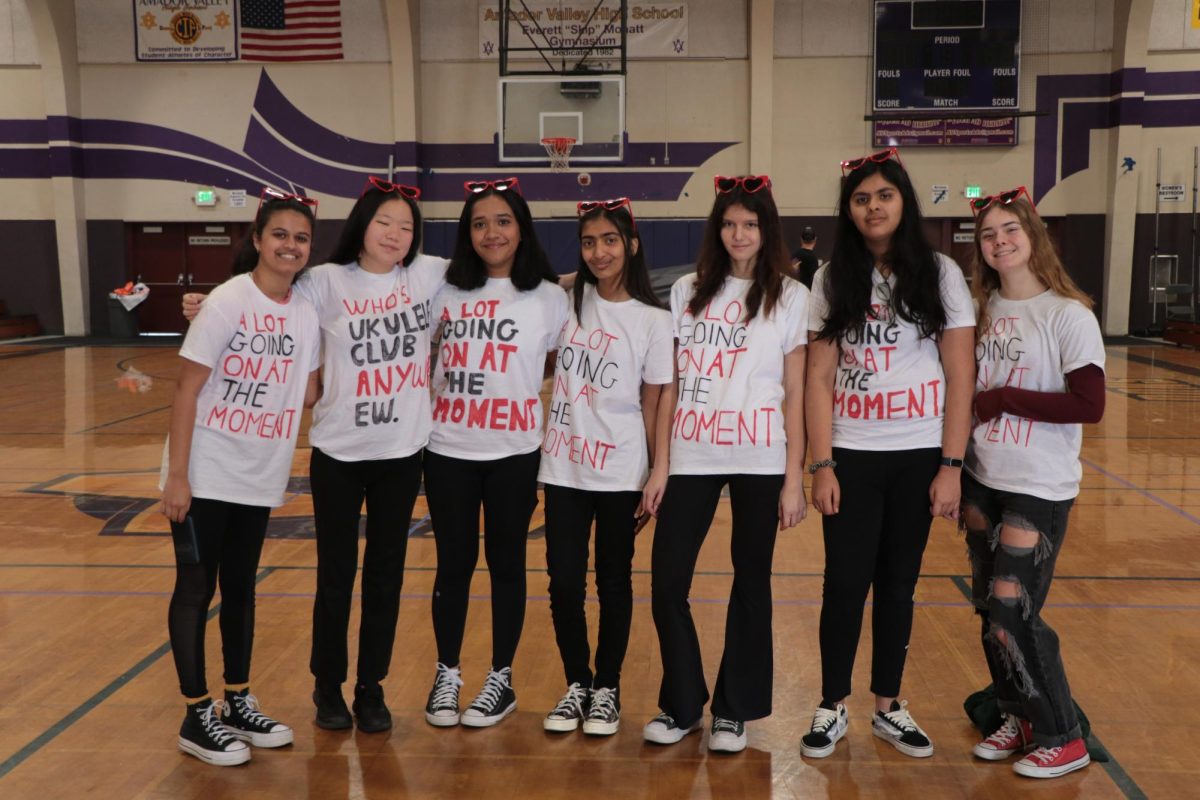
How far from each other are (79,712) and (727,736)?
1869 millimetres

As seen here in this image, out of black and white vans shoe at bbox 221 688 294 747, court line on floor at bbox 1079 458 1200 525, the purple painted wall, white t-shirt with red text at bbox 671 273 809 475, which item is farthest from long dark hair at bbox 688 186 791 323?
the purple painted wall

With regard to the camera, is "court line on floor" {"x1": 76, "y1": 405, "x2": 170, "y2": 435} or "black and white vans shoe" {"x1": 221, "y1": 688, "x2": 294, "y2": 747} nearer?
"black and white vans shoe" {"x1": 221, "y1": 688, "x2": 294, "y2": 747}

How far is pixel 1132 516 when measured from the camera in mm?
5656

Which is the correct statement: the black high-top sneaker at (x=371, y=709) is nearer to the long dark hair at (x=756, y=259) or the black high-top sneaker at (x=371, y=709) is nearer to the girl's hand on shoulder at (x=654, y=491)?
the girl's hand on shoulder at (x=654, y=491)

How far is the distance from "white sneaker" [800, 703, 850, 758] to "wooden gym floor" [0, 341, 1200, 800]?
33mm

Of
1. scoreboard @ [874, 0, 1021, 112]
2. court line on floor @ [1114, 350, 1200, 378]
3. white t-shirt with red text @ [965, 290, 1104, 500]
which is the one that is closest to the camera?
white t-shirt with red text @ [965, 290, 1104, 500]

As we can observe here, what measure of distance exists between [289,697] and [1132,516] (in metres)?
4.41

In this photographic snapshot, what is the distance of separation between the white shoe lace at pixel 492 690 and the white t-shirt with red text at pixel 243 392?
0.80 m

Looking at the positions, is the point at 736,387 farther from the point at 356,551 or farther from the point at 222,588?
the point at 222,588

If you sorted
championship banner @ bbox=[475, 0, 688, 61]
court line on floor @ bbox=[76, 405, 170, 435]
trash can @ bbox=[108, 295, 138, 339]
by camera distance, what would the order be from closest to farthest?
1. court line on floor @ bbox=[76, 405, 170, 435]
2. championship banner @ bbox=[475, 0, 688, 61]
3. trash can @ bbox=[108, 295, 138, 339]

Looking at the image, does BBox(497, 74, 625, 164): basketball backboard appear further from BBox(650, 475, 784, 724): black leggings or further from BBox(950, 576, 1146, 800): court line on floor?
BBox(950, 576, 1146, 800): court line on floor

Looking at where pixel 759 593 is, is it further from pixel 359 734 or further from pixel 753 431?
pixel 359 734

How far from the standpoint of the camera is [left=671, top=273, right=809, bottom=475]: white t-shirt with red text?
9.34 feet

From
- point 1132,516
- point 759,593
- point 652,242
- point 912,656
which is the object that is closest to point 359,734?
point 759,593
